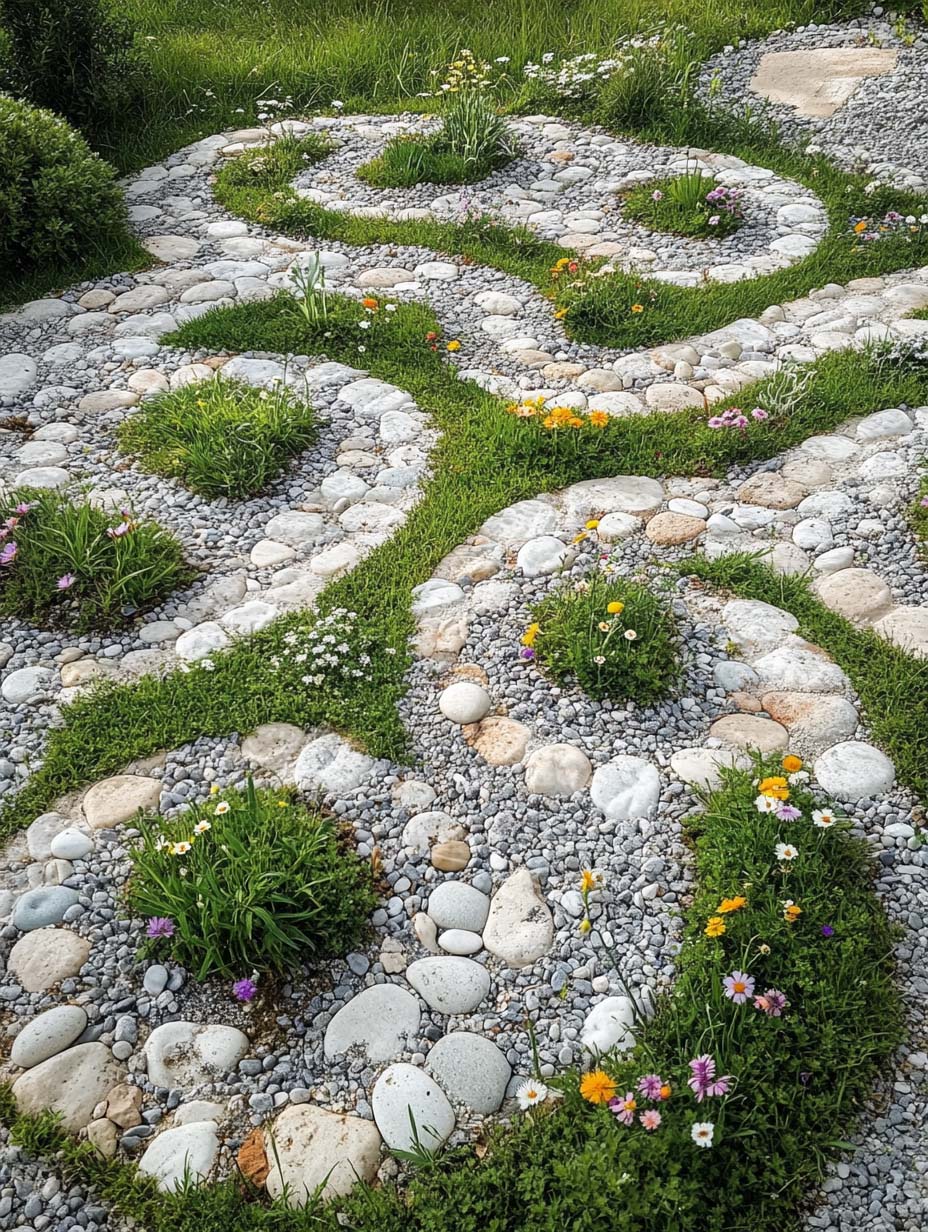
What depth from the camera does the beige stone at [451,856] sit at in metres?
3.10

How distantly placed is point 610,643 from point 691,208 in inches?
159

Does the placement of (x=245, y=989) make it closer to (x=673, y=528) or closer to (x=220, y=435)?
(x=673, y=528)

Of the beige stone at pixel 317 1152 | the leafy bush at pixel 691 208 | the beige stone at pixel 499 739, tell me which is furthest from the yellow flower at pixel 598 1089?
the leafy bush at pixel 691 208

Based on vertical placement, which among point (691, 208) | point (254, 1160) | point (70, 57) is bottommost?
point (254, 1160)

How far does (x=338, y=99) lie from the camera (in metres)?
8.33

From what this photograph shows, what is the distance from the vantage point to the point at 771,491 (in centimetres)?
450

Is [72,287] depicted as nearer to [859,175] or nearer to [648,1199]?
[859,175]

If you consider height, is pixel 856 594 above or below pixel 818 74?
below

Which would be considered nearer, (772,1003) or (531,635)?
(772,1003)

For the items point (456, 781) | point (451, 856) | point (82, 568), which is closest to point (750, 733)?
point (456, 781)

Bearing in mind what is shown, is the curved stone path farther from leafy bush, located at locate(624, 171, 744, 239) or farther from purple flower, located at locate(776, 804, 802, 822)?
leafy bush, located at locate(624, 171, 744, 239)

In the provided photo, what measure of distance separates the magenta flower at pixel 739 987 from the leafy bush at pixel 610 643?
1097 millimetres

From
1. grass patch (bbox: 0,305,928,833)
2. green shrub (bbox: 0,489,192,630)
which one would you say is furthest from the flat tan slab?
green shrub (bbox: 0,489,192,630)

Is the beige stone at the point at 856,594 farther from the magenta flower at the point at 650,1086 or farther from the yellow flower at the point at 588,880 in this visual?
the magenta flower at the point at 650,1086
